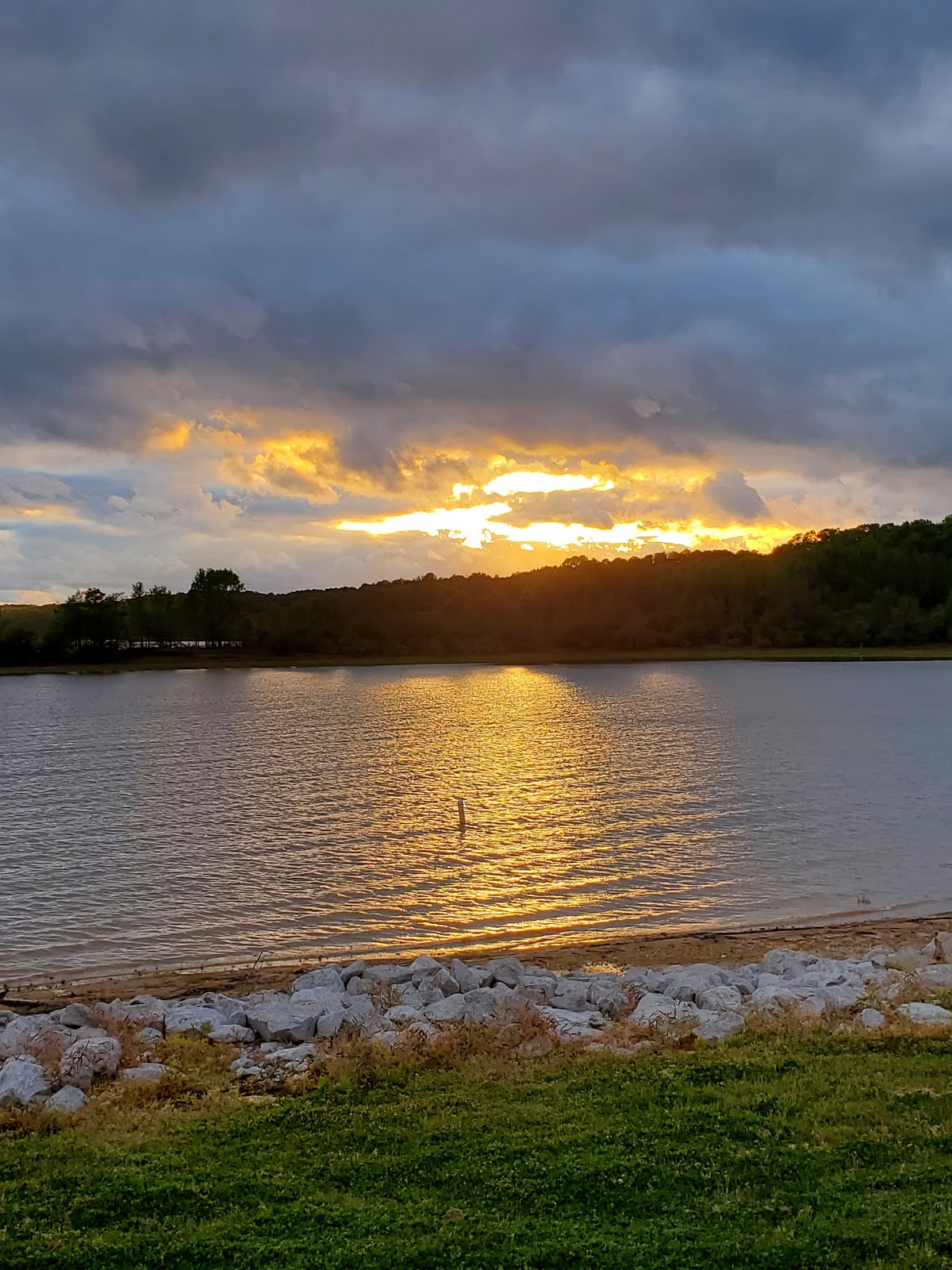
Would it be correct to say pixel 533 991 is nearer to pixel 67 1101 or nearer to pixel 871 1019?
pixel 871 1019

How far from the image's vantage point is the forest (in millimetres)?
155125

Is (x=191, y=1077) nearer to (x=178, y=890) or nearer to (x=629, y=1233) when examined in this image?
(x=629, y=1233)

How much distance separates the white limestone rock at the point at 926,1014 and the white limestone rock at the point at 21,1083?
8587mm

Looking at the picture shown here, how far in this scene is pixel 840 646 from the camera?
154 meters

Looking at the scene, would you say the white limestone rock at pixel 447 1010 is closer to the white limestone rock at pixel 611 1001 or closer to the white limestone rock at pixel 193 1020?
the white limestone rock at pixel 611 1001

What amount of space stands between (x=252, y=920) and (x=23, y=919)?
4597 mm

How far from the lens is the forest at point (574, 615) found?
155 meters

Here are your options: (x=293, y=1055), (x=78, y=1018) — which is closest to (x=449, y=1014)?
(x=293, y=1055)

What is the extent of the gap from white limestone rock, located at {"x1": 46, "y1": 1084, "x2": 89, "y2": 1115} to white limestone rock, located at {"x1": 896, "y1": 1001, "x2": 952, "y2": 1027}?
8.15 m

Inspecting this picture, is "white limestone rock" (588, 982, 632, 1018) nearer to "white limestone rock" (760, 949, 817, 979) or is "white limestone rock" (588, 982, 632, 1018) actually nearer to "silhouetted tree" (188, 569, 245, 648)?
"white limestone rock" (760, 949, 817, 979)

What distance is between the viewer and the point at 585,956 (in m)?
16.7

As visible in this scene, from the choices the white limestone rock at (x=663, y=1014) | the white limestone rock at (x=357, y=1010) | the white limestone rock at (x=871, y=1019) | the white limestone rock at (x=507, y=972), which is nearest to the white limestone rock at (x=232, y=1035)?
the white limestone rock at (x=357, y=1010)

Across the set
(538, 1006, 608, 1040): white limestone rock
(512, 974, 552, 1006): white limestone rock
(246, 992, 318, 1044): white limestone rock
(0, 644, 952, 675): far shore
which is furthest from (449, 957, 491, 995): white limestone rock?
(0, 644, 952, 675): far shore

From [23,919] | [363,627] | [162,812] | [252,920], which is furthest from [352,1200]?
[363,627]
